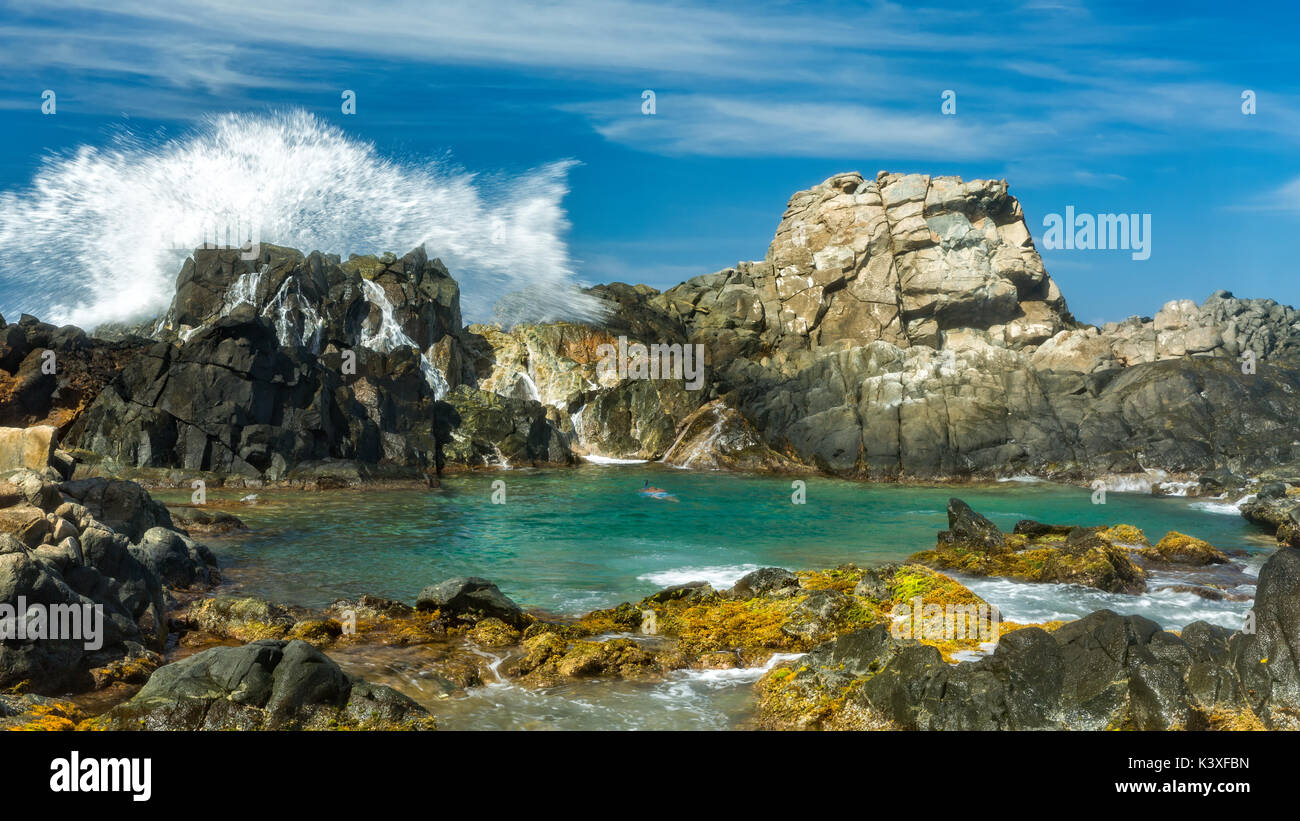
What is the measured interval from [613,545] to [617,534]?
2.91m

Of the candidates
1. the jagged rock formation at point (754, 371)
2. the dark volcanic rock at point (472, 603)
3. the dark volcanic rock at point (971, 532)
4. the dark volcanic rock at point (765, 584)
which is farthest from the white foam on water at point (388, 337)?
the dark volcanic rock at point (472, 603)

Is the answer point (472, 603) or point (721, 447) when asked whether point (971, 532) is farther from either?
point (721, 447)

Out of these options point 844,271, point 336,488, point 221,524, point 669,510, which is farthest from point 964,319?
point 221,524

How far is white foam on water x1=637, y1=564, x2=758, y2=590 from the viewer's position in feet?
87.4

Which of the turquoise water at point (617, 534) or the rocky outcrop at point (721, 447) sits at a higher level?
the rocky outcrop at point (721, 447)

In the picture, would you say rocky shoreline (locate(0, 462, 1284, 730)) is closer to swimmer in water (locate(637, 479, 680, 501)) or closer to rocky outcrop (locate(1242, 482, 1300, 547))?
rocky outcrop (locate(1242, 482, 1300, 547))

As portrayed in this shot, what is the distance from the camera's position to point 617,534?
37250 mm

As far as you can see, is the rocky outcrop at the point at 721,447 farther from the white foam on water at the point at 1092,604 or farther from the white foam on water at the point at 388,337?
the white foam on water at the point at 1092,604

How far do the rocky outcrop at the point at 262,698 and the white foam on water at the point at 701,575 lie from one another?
14257mm

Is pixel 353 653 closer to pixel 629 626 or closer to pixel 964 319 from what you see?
pixel 629 626

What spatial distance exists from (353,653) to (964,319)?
85.1 meters

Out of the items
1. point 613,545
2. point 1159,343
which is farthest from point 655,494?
point 1159,343

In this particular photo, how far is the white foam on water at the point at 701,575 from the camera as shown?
26641 millimetres

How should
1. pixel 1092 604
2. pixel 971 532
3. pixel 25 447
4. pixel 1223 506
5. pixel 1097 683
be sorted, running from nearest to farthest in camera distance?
pixel 1097 683 → pixel 25 447 → pixel 1092 604 → pixel 971 532 → pixel 1223 506
